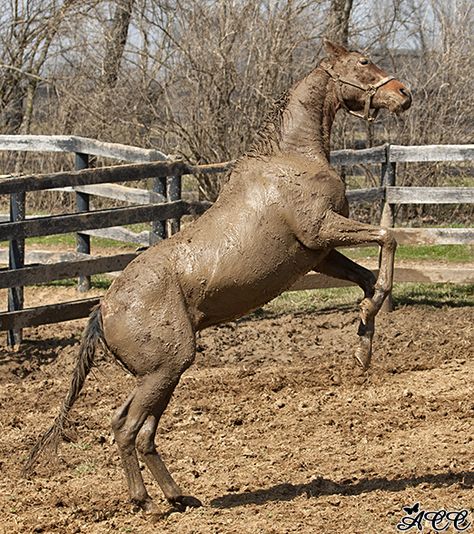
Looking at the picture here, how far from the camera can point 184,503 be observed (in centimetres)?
560

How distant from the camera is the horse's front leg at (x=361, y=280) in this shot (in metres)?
5.54

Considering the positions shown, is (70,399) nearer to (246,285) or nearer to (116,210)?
(246,285)

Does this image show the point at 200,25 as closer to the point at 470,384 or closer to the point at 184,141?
the point at 184,141

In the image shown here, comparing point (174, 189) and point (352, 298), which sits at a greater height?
point (174, 189)

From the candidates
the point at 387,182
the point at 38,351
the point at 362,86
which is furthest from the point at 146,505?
the point at 387,182

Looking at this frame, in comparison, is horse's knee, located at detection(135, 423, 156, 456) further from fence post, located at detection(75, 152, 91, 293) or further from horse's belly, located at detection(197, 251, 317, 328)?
fence post, located at detection(75, 152, 91, 293)

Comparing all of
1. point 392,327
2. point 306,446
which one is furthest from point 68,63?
point 306,446

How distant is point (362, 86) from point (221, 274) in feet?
4.30

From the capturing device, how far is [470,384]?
8242mm

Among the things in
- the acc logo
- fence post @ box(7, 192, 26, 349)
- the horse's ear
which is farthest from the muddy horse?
fence post @ box(7, 192, 26, 349)

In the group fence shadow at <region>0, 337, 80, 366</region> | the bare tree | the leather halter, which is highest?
the bare tree

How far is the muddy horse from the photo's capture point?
5.41 metres

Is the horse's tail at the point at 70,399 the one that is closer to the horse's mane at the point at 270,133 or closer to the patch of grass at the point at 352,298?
the horse's mane at the point at 270,133

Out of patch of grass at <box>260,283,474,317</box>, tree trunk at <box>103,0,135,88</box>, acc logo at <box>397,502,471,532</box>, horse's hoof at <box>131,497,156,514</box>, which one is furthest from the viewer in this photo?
tree trunk at <box>103,0,135,88</box>
